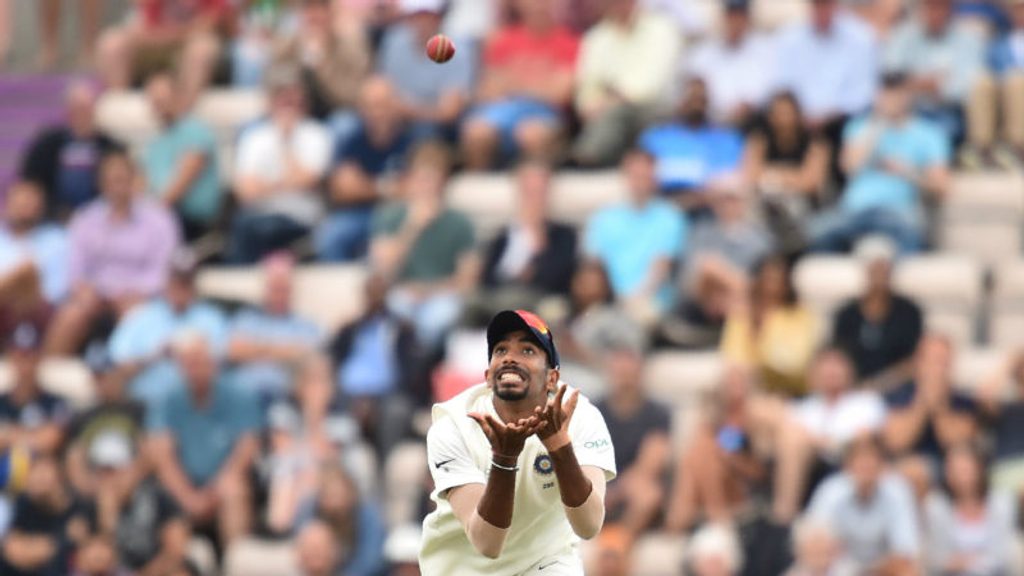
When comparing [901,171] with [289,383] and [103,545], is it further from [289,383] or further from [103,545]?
[103,545]

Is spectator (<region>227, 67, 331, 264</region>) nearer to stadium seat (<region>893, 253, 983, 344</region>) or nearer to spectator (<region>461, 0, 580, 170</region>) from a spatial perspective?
spectator (<region>461, 0, 580, 170</region>)

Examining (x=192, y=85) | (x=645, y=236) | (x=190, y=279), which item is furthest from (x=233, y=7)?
(x=645, y=236)

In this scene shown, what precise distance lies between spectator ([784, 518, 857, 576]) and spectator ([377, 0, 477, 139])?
205 inches

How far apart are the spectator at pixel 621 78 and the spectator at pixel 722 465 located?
121 inches

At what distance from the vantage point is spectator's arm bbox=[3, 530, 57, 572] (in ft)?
56.4

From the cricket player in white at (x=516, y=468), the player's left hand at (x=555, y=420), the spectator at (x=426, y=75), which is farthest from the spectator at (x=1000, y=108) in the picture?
the player's left hand at (x=555, y=420)

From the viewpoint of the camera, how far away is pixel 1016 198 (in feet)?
57.2

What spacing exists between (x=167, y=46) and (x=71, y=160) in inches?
63.5

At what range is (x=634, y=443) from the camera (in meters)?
15.8

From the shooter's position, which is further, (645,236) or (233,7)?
(233,7)

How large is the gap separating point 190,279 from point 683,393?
404 centimetres

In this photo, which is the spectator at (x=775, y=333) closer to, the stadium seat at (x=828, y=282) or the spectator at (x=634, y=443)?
the stadium seat at (x=828, y=282)

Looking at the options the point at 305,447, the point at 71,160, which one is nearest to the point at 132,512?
the point at 305,447

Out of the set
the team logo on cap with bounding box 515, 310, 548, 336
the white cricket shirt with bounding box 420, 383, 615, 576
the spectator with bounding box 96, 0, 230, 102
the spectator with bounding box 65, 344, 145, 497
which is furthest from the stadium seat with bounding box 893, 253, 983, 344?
the team logo on cap with bounding box 515, 310, 548, 336
